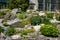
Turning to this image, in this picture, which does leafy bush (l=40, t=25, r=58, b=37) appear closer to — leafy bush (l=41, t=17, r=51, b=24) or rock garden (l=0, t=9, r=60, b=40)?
rock garden (l=0, t=9, r=60, b=40)

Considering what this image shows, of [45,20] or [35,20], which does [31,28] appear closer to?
[35,20]

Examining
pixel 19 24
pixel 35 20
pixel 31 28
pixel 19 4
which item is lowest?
pixel 31 28

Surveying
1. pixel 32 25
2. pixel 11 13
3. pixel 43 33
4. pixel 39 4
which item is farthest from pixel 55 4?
pixel 43 33

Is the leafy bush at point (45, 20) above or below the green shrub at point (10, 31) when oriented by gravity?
above

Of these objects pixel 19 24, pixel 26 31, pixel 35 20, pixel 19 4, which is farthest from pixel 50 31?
pixel 19 4

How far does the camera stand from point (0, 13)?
22.2 meters

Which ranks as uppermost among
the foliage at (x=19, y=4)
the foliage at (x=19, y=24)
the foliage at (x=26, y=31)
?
the foliage at (x=19, y=4)

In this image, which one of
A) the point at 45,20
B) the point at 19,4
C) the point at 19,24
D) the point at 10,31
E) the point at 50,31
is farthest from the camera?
the point at 19,4

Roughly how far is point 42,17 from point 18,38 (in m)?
4.41

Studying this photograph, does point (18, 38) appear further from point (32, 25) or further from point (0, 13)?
point (0, 13)

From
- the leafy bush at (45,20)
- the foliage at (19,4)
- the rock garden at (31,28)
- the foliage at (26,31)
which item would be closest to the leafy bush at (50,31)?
the rock garden at (31,28)

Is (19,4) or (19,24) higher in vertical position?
(19,4)

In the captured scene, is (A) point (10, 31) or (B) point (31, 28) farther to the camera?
(B) point (31, 28)

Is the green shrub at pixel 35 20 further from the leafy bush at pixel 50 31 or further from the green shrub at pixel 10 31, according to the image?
the green shrub at pixel 10 31
